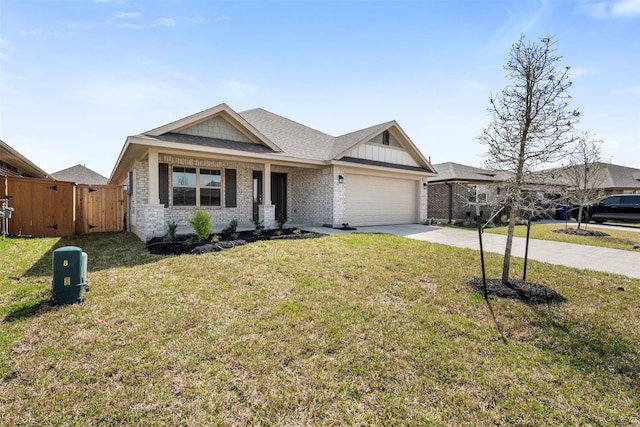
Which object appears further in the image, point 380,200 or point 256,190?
point 380,200

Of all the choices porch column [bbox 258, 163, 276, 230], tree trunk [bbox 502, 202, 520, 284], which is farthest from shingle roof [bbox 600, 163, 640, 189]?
porch column [bbox 258, 163, 276, 230]

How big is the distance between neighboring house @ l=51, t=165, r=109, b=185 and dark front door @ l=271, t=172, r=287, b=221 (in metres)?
28.5

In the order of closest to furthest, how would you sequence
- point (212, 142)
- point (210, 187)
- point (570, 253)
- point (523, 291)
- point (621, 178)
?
point (523, 291) → point (570, 253) → point (212, 142) → point (210, 187) → point (621, 178)

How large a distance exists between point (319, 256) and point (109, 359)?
4.61 m

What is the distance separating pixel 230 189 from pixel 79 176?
1216 inches

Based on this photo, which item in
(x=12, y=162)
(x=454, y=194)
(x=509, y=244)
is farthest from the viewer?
(x=454, y=194)

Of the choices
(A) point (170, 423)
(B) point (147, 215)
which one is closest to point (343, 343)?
(A) point (170, 423)

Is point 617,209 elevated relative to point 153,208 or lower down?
elevated

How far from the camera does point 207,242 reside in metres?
8.55

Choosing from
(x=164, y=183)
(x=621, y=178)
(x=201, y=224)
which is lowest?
(x=201, y=224)

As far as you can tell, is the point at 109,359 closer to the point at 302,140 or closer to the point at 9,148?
the point at 302,140

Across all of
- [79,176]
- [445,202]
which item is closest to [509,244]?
[445,202]

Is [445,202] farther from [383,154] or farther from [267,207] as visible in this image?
[267,207]

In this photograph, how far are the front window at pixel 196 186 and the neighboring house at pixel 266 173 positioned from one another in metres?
0.03
